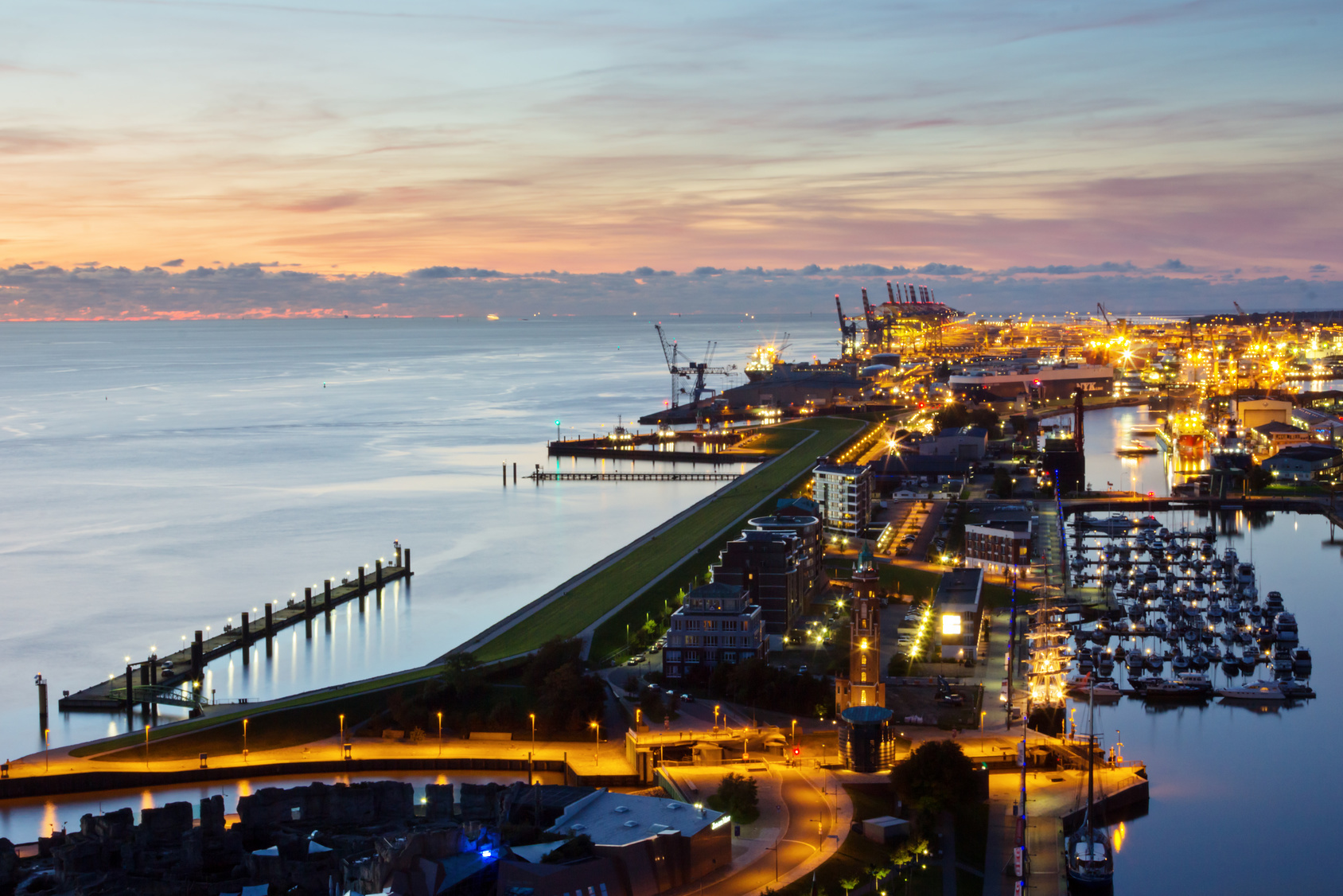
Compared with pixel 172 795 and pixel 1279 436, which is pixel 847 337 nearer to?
pixel 1279 436

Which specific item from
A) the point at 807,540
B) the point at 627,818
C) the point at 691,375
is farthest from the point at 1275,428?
the point at 691,375

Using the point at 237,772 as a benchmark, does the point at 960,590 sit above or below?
above

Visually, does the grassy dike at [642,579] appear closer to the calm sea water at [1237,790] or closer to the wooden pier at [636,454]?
the calm sea water at [1237,790]

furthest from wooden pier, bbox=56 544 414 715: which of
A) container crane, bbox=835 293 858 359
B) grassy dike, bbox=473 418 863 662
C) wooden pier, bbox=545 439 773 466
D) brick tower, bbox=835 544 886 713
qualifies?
container crane, bbox=835 293 858 359

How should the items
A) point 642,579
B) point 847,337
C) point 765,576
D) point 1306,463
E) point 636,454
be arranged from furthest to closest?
1. point 847,337
2. point 636,454
3. point 1306,463
4. point 642,579
5. point 765,576

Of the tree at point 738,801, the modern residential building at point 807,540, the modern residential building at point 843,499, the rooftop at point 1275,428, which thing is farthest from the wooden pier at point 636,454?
the tree at point 738,801

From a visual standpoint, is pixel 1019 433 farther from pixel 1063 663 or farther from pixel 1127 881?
pixel 1127 881

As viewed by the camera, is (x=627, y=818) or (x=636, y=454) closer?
(x=627, y=818)

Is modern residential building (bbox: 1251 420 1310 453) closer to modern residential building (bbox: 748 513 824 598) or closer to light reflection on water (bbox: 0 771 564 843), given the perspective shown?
modern residential building (bbox: 748 513 824 598)

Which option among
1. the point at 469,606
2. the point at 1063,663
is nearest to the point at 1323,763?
the point at 1063,663
